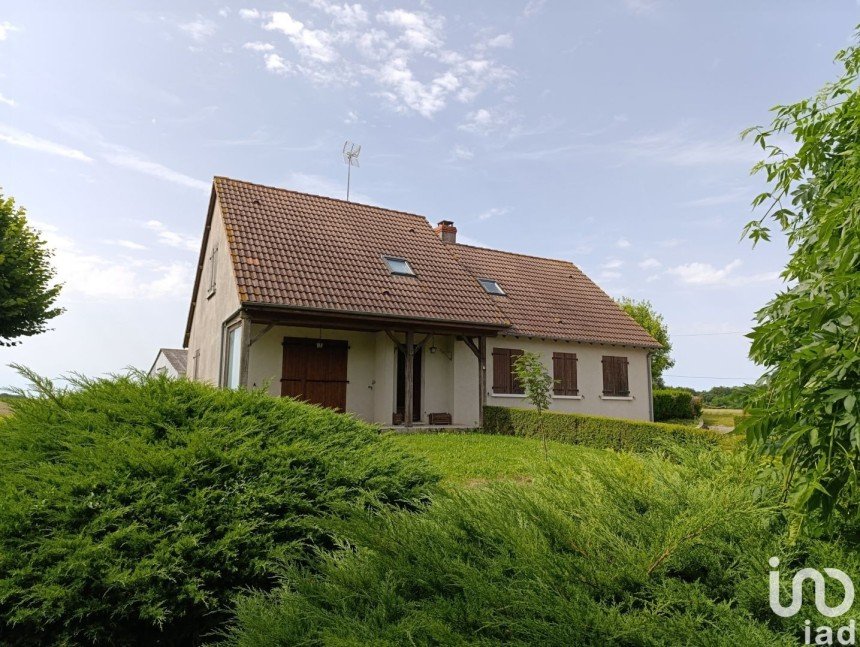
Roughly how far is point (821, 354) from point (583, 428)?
38.9 feet

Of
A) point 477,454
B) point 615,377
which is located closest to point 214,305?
point 477,454

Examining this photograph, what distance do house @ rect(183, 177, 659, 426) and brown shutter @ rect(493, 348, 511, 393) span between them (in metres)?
0.03

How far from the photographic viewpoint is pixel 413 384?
53.1ft

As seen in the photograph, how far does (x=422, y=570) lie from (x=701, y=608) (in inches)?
38.3

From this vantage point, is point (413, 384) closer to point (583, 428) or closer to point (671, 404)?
point (583, 428)

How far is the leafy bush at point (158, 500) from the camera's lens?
2.63 meters

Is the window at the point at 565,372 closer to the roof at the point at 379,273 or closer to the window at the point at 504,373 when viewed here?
the roof at the point at 379,273

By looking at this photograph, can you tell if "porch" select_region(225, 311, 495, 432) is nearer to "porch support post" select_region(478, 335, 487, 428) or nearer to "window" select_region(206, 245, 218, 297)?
"porch support post" select_region(478, 335, 487, 428)

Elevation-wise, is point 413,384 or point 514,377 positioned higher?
point 514,377

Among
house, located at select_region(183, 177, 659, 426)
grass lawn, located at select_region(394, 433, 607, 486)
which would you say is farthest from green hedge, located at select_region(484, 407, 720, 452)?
house, located at select_region(183, 177, 659, 426)

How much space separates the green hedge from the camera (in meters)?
11.7

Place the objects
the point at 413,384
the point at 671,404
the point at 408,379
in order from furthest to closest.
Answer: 1. the point at 671,404
2. the point at 413,384
3. the point at 408,379

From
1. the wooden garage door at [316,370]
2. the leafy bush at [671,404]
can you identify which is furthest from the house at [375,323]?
the leafy bush at [671,404]

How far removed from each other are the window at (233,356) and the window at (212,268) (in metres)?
2.64
